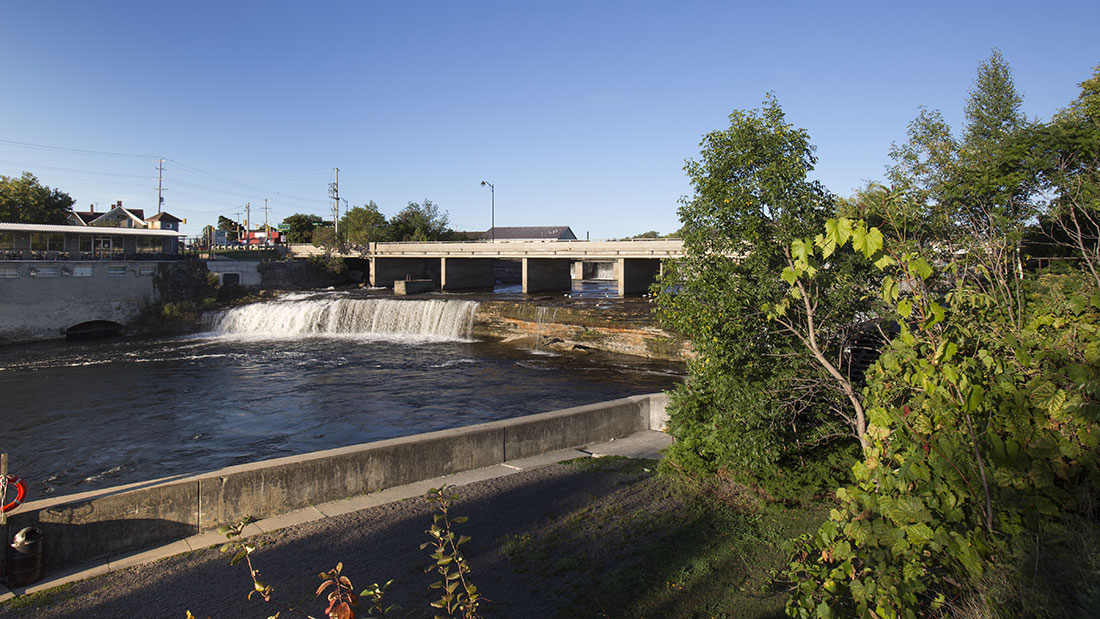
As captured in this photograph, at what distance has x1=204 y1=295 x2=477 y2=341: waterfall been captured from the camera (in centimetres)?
3559

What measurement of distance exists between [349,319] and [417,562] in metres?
32.6

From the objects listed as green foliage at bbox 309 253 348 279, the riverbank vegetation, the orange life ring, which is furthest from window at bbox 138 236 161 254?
the riverbank vegetation

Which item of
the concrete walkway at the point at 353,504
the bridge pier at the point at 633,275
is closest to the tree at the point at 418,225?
Result: the bridge pier at the point at 633,275

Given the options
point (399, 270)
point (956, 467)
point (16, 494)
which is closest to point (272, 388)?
point (16, 494)

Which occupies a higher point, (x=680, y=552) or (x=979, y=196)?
(x=979, y=196)

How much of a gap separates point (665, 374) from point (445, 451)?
1728cm

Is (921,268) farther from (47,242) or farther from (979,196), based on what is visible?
(47,242)

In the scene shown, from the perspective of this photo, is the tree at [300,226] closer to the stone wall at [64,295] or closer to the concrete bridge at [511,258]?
the concrete bridge at [511,258]

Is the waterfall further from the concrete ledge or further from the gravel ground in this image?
the gravel ground

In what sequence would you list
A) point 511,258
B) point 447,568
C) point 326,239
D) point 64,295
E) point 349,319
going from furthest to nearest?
point 326,239 < point 511,258 < point 349,319 < point 64,295 < point 447,568

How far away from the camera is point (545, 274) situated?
51719mm

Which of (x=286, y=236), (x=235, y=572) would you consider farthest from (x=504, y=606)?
(x=286, y=236)

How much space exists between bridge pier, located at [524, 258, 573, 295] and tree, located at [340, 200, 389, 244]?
18074 millimetres

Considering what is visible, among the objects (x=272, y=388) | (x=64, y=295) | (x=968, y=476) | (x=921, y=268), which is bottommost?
(x=272, y=388)
